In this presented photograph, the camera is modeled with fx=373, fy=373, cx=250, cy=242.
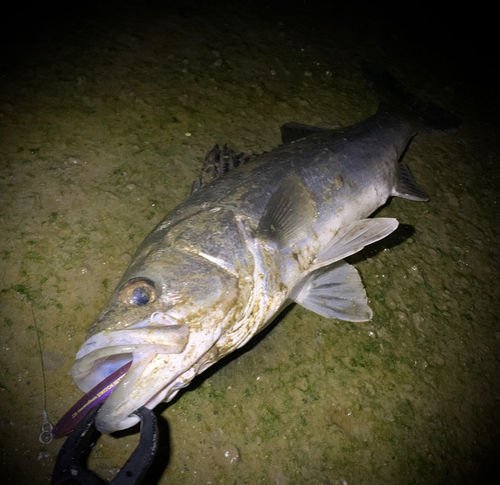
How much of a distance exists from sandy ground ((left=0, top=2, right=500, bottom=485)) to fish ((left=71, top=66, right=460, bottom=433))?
0.48 meters

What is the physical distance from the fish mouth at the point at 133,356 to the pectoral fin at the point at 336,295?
3.82ft

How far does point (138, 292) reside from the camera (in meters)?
1.95

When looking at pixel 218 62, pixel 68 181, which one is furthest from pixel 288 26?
pixel 68 181

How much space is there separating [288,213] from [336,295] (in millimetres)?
773

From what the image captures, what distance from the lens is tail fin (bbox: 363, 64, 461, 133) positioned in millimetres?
4086

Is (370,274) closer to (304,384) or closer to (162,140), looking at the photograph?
(304,384)

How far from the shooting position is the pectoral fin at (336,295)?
Result: 2.75 m

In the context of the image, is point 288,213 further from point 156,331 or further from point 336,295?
point 156,331

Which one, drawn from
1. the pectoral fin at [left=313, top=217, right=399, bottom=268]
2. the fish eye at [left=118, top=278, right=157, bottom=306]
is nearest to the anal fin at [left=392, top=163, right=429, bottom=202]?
the pectoral fin at [left=313, top=217, right=399, bottom=268]

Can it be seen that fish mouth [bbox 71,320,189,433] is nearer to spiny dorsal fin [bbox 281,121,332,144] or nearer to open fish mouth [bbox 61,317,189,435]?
open fish mouth [bbox 61,317,189,435]

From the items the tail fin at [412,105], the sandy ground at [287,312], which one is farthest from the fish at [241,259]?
the tail fin at [412,105]

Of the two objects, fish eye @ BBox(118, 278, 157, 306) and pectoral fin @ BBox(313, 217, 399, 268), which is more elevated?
pectoral fin @ BBox(313, 217, 399, 268)

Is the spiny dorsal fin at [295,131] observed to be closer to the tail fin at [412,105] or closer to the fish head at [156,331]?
the tail fin at [412,105]

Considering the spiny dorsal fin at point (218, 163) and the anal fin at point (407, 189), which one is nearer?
the spiny dorsal fin at point (218, 163)
